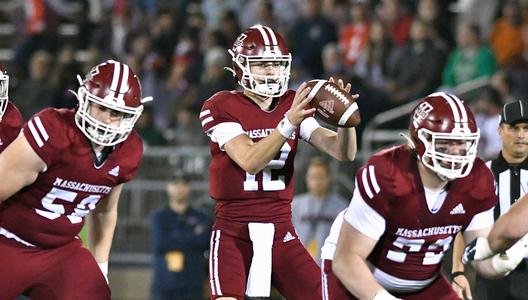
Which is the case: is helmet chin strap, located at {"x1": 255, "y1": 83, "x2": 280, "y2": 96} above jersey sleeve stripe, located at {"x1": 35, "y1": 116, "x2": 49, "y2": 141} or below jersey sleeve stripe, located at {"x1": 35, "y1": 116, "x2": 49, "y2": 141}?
above

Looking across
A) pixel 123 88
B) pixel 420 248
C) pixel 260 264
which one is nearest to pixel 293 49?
pixel 260 264

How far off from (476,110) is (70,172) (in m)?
5.38

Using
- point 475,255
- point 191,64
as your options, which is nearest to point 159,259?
point 191,64

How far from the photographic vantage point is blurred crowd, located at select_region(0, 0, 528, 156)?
38.0 feet

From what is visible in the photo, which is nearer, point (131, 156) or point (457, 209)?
point (457, 209)

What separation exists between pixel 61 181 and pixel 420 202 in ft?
6.15

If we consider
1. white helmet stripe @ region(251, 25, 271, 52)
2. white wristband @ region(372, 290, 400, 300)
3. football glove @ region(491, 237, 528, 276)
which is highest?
white helmet stripe @ region(251, 25, 271, 52)

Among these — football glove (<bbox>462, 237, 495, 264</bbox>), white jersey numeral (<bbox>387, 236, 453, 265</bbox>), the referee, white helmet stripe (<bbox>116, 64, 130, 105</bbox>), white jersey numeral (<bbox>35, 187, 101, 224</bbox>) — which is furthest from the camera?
the referee

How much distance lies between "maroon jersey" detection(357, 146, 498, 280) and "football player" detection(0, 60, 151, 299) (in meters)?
1.36

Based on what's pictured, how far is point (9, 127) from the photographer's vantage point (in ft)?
22.7

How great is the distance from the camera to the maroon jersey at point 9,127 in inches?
270

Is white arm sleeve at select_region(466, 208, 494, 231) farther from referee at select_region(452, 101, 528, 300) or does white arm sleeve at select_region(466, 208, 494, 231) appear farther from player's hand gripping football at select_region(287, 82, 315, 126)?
referee at select_region(452, 101, 528, 300)

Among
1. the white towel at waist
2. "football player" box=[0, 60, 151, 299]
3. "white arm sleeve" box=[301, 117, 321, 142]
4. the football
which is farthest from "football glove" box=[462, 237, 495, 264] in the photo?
"football player" box=[0, 60, 151, 299]

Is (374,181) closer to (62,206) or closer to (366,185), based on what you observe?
(366,185)
